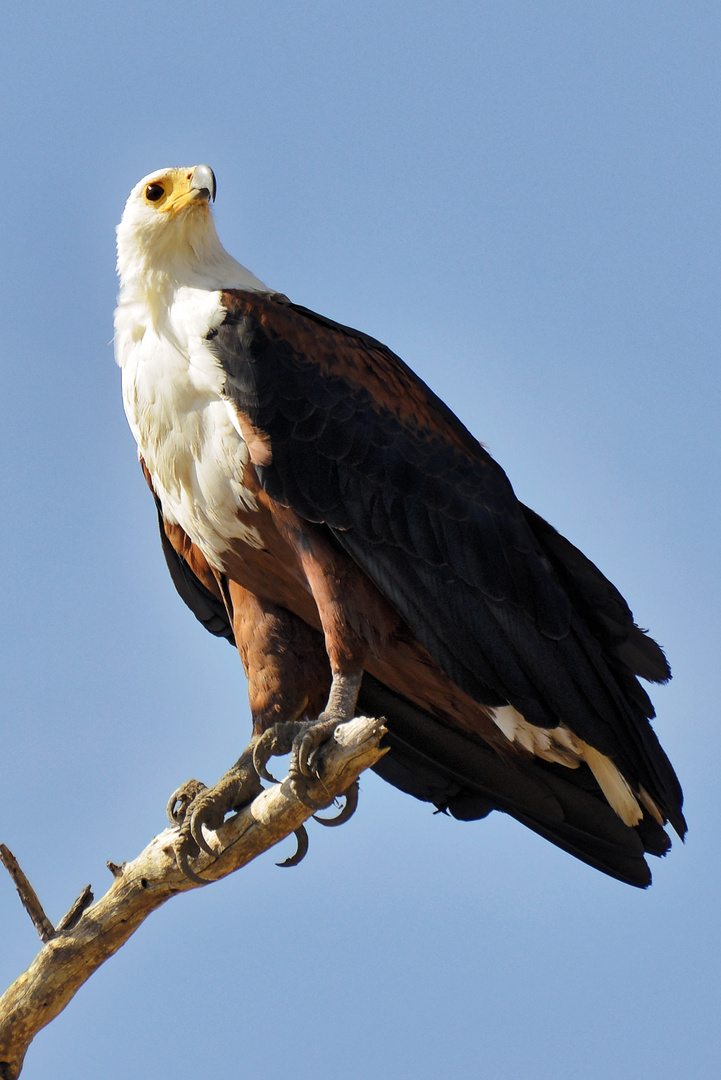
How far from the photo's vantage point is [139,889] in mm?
4879

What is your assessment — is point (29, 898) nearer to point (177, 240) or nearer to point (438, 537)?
point (438, 537)

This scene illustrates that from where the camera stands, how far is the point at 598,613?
5430 millimetres

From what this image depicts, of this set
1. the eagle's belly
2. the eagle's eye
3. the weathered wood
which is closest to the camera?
the weathered wood

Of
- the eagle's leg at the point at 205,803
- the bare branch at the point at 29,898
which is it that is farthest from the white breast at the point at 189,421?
the bare branch at the point at 29,898

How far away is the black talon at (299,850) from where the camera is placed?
530cm

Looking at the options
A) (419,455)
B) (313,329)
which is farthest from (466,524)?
(313,329)

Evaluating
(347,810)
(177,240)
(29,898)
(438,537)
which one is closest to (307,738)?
(347,810)

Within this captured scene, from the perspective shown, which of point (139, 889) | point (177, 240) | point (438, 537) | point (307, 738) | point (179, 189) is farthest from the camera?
point (179, 189)

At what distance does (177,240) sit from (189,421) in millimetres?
1000

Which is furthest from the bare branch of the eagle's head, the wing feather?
the eagle's head

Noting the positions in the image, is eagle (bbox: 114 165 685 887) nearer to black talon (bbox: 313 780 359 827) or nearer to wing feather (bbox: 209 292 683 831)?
wing feather (bbox: 209 292 683 831)

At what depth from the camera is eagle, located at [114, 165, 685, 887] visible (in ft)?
16.6

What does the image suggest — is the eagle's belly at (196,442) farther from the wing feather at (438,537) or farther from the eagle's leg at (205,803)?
the eagle's leg at (205,803)

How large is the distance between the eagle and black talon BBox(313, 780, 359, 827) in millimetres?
337
